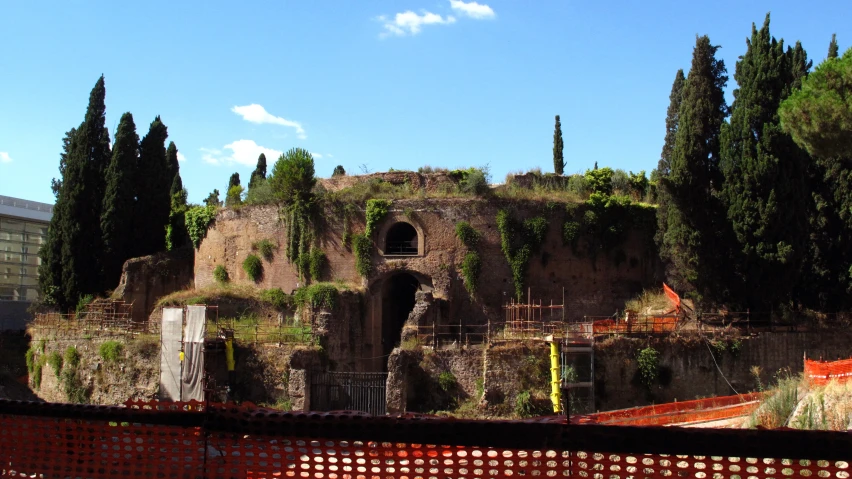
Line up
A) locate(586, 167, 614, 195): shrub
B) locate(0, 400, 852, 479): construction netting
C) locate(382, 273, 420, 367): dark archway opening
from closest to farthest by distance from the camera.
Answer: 1. locate(0, 400, 852, 479): construction netting
2. locate(382, 273, 420, 367): dark archway opening
3. locate(586, 167, 614, 195): shrub

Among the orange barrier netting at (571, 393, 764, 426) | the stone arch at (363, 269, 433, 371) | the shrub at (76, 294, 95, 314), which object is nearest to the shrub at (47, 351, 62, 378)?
the shrub at (76, 294, 95, 314)

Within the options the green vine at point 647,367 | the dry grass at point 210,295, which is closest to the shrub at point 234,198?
the dry grass at point 210,295

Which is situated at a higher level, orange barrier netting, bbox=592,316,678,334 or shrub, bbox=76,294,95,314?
shrub, bbox=76,294,95,314

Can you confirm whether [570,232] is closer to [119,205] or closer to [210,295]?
[210,295]

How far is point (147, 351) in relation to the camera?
22766 mm

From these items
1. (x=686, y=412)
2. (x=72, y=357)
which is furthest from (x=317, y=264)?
(x=686, y=412)

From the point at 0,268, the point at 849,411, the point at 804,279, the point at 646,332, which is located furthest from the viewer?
the point at 0,268

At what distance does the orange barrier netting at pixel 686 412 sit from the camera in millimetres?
16719

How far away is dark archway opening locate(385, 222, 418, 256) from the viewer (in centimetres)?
2822

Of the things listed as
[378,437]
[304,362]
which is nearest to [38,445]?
[378,437]

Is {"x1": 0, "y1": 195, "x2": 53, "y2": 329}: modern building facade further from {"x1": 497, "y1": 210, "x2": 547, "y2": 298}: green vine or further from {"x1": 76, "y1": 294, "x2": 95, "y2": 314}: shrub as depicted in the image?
{"x1": 497, "y1": 210, "x2": 547, "y2": 298}: green vine

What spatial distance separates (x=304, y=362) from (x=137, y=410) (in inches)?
670

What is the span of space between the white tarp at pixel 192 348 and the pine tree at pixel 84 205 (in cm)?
1484

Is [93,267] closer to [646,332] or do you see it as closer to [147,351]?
[147,351]
